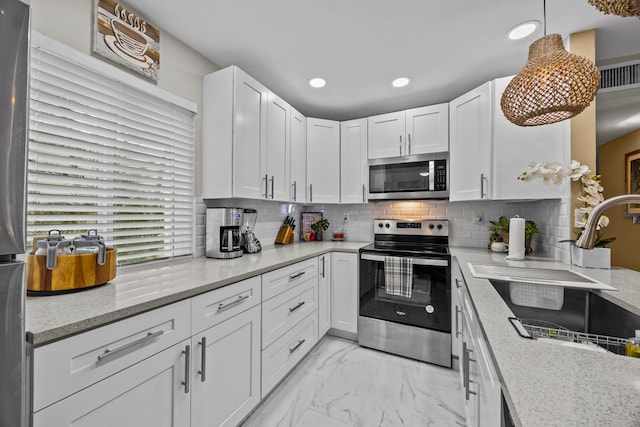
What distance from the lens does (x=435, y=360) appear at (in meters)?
2.20

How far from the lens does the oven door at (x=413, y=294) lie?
2.19 m

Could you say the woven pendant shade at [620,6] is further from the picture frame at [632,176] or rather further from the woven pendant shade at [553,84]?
the picture frame at [632,176]

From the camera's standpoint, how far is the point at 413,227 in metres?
2.91

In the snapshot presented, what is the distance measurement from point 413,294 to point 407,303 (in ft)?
0.32

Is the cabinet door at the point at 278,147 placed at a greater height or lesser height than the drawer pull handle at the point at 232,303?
greater

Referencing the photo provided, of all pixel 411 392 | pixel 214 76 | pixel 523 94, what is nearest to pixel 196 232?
pixel 214 76

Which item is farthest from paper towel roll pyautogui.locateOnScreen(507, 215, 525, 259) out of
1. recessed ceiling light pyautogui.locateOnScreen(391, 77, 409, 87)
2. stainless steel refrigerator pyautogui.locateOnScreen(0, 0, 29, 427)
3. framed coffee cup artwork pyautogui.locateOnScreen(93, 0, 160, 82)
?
framed coffee cup artwork pyautogui.locateOnScreen(93, 0, 160, 82)

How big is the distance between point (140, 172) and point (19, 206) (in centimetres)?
117

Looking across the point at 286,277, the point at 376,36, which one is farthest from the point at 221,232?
the point at 376,36

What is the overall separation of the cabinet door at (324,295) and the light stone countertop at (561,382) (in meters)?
1.68

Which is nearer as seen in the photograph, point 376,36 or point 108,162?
point 108,162

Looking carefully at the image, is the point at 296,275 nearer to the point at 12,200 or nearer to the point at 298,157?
the point at 298,157

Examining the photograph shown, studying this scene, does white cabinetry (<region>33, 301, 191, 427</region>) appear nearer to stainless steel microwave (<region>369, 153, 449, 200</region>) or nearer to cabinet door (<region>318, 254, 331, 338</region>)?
cabinet door (<region>318, 254, 331, 338</region>)

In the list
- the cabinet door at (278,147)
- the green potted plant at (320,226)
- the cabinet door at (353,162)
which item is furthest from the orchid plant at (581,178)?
the green potted plant at (320,226)
